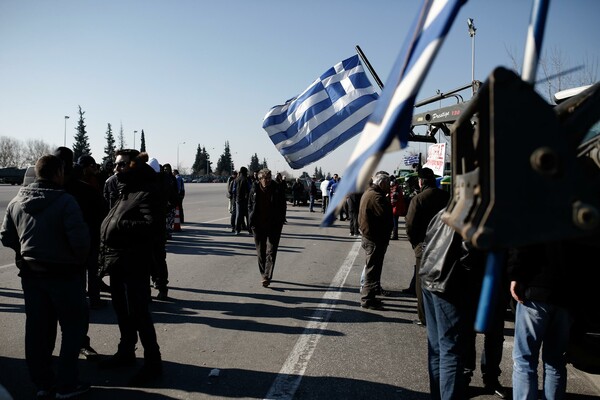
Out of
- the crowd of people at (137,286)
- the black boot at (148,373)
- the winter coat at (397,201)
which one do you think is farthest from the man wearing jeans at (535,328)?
the winter coat at (397,201)

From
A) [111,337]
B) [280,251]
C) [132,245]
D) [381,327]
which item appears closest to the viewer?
[132,245]

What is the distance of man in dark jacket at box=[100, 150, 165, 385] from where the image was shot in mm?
4336

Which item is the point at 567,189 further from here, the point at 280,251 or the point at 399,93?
the point at 280,251

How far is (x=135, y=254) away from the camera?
439 cm

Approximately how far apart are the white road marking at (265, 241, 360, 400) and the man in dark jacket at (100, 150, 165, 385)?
3.86ft

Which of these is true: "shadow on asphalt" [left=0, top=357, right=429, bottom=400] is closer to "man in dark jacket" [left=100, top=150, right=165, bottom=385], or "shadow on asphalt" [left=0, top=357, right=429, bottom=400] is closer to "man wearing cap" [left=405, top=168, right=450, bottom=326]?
"man in dark jacket" [left=100, top=150, right=165, bottom=385]

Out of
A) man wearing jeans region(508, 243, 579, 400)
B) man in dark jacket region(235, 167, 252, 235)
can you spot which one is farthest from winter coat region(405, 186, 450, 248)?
man in dark jacket region(235, 167, 252, 235)

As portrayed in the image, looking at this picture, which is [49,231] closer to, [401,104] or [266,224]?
[401,104]

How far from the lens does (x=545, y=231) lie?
1.23 metres

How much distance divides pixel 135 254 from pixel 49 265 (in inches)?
31.1

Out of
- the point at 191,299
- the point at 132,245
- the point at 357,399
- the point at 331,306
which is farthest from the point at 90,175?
the point at 357,399

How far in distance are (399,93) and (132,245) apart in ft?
11.9

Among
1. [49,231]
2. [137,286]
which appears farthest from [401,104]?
[137,286]

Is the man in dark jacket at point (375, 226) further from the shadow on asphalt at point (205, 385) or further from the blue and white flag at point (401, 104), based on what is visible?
the blue and white flag at point (401, 104)
